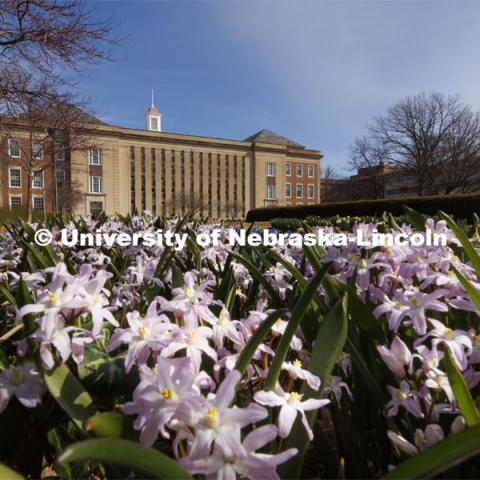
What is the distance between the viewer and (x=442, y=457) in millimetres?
546

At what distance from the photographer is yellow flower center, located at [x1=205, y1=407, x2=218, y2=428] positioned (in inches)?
21.9

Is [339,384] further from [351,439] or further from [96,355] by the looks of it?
[96,355]

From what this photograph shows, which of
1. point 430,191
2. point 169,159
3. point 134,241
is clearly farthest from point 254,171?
point 134,241

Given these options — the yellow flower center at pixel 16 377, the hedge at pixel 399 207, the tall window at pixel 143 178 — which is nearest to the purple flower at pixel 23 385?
the yellow flower center at pixel 16 377

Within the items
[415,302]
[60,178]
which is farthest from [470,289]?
[60,178]

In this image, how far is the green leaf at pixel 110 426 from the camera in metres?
0.61

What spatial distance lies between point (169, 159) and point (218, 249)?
58.7 meters

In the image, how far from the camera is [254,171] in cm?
6003

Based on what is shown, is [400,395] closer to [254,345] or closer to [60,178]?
[254,345]

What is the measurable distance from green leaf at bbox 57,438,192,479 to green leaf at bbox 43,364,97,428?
0.67 ft

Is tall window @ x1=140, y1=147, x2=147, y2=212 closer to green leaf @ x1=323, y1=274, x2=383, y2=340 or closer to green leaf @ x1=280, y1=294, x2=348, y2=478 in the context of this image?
green leaf @ x1=323, y1=274, x2=383, y2=340

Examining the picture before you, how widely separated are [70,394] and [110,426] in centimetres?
13

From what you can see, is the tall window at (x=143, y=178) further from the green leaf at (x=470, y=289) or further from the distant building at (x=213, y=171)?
the green leaf at (x=470, y=289)

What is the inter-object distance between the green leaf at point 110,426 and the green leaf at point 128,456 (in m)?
0.10
